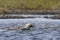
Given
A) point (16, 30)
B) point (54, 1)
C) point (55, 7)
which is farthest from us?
point (54, 1)

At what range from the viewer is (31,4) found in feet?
330

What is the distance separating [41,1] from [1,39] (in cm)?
7359

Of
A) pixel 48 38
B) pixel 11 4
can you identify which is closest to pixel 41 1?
pixel 11 4

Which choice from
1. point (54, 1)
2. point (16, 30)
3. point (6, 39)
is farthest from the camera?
point (54, 1)

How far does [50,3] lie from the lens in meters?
101

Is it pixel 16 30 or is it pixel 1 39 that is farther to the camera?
pixel 16 30

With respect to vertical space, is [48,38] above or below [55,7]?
above

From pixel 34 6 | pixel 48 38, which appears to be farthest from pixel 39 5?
pixel 48 38

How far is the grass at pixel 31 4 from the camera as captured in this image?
316 feet

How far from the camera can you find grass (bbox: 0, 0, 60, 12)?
96.2m

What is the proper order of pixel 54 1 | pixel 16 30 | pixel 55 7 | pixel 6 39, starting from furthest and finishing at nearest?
pixel 54 1 < pixel 55 7 < pixel 16 30 < pixel 6 39

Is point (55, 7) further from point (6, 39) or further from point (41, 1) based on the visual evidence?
point (6, 39)

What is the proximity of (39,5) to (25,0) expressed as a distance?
19.4 feet

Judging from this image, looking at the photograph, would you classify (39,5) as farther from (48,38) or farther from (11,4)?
(48,38)
